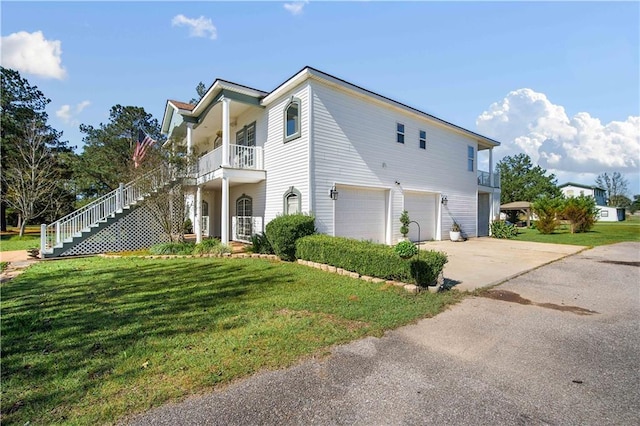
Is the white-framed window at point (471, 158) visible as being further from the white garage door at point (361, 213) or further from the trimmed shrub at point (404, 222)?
the white garage door at point (361, 213)

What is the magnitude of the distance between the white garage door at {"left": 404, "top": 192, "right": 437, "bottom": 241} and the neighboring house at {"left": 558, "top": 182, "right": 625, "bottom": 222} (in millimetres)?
40688

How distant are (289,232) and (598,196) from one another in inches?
2969

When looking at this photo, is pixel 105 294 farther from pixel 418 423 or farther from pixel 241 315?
pixel 418 423

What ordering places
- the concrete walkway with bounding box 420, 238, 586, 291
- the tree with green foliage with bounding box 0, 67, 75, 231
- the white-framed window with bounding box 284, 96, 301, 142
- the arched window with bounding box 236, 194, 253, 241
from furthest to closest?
the tree with green foliage with bounding box 0, 67, 75, 231 → the arched window with bounding box 236, 194, 253, 241 → the white-framed window with bounding box 284, 96, 301, 142 → the concrete walkway with bounding box 420, 238, 586, 291

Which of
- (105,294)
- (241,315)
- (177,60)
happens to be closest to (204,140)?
(177,60)

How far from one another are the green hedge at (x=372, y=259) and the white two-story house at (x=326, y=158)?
2028 mm

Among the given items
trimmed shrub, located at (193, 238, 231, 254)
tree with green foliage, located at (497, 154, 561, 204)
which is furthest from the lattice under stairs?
tree with green foliage, located at (497, 154, 561, 204)

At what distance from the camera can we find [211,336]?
3.81 metres

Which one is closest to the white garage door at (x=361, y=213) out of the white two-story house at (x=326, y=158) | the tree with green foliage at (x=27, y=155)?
the white two-story house at (x=326, y=158)

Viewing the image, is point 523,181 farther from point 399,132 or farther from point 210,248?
point 210,248

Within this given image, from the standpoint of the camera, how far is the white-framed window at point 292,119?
10695 mm

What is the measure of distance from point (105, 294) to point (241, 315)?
324 centimetres

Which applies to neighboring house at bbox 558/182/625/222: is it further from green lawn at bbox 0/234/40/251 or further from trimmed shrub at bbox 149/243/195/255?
green lawn at bbox 0/234/40/251

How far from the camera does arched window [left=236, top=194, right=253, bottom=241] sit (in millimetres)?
13401
